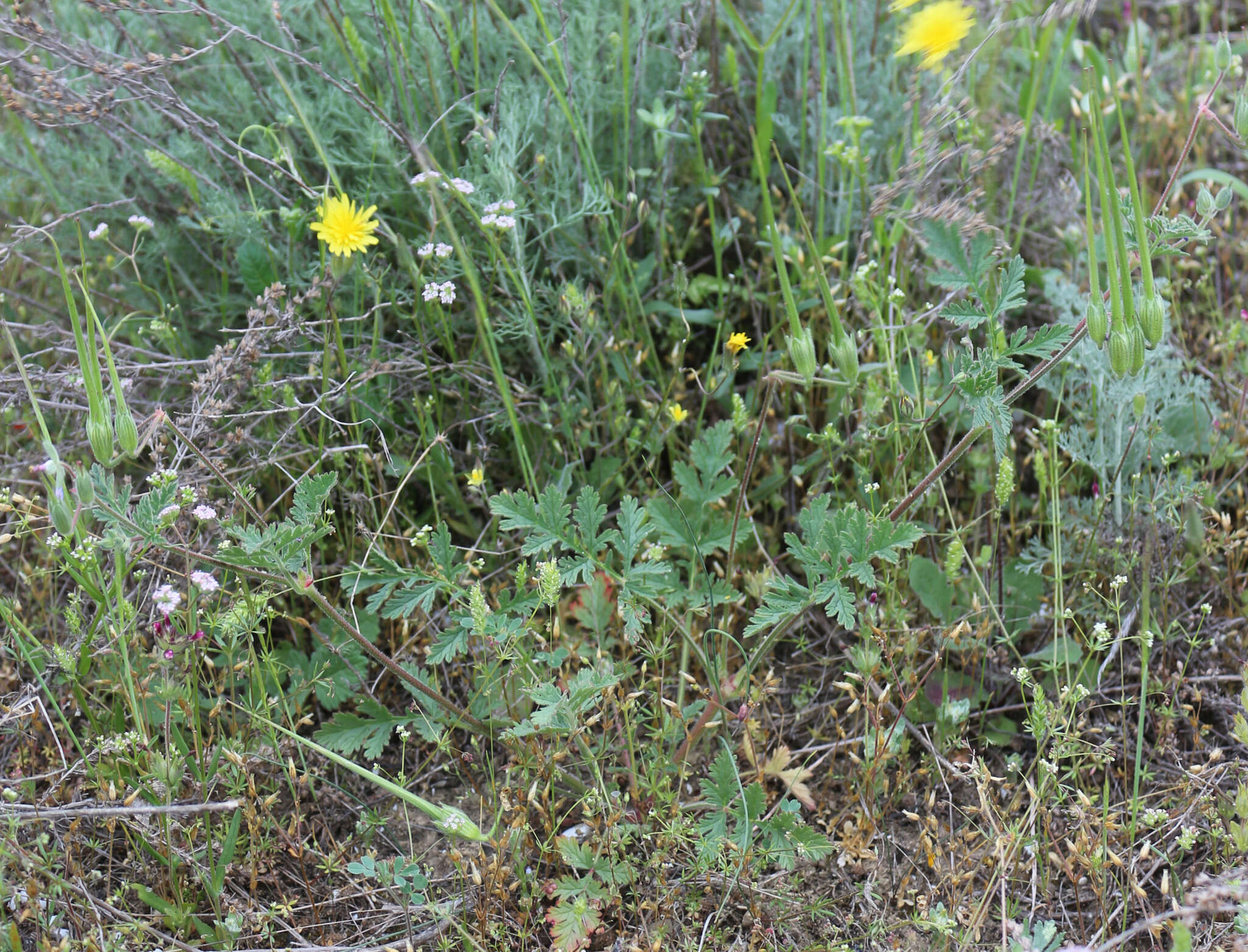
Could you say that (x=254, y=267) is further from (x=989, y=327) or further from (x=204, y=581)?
(x=989, y=327)

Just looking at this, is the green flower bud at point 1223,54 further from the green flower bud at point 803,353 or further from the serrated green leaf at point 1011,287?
the green flower bud at point 803,353

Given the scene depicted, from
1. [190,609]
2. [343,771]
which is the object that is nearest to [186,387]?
[190,609]

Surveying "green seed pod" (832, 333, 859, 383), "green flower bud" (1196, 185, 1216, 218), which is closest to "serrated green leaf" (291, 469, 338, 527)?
"green seed pod" (832, 333, 859, 383)

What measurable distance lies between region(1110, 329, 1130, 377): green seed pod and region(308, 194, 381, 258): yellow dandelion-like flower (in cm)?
119

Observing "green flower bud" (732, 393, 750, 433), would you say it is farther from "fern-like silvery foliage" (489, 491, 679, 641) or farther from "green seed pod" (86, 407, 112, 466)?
"green seed pod" (86, 407, 112, 466)

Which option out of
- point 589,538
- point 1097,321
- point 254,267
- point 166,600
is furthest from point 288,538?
point 1097,321

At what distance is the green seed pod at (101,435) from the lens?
1.32m

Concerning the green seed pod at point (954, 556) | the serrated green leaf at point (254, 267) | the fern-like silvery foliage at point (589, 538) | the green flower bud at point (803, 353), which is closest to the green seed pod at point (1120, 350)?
the green flower bud at point (803, 353)

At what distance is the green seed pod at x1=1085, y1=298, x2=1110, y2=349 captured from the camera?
4.22ft

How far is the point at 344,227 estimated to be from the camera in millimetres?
1771

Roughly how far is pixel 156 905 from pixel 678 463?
1108 mm

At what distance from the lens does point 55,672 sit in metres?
1.93

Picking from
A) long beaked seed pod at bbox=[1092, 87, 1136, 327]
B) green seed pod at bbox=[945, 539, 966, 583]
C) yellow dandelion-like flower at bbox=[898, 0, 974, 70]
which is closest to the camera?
long beaked seed pod at bbox=[1092, 87, 1136, 327]

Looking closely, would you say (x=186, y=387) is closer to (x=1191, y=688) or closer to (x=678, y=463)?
(x=678, y=463)
